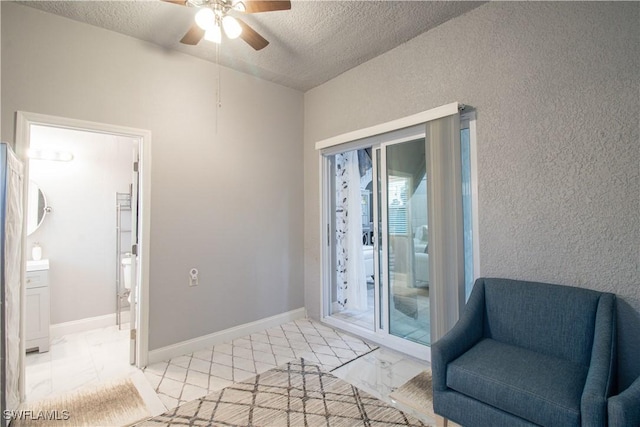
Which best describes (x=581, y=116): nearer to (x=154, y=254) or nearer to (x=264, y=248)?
(x=264, y=248)

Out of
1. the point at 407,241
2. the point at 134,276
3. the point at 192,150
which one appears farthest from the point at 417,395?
the point at 192,150

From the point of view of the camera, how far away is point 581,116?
193 cm

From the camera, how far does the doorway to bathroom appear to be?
2.46 m

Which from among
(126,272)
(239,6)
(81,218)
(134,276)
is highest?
(239,6)

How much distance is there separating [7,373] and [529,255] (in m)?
3.40

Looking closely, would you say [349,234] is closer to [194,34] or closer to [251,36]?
[251,36]

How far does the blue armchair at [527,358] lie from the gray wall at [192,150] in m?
2.22

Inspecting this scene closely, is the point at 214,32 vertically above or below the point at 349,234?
above

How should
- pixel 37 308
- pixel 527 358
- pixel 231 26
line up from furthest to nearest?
pixel 37 308, pixel 231 26, pixel 527 358

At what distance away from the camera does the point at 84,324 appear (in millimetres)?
3529

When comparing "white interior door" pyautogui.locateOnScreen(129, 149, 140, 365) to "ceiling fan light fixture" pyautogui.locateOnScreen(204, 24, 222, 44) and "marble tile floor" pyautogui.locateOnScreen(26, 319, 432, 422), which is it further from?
"ceiling fan light fixture" pyautogui.locateOnScreen(204, 24, 222, 44)

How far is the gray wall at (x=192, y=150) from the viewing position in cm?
237

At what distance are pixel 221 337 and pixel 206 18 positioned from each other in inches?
113

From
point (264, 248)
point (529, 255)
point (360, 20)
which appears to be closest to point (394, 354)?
point (529, 255)
